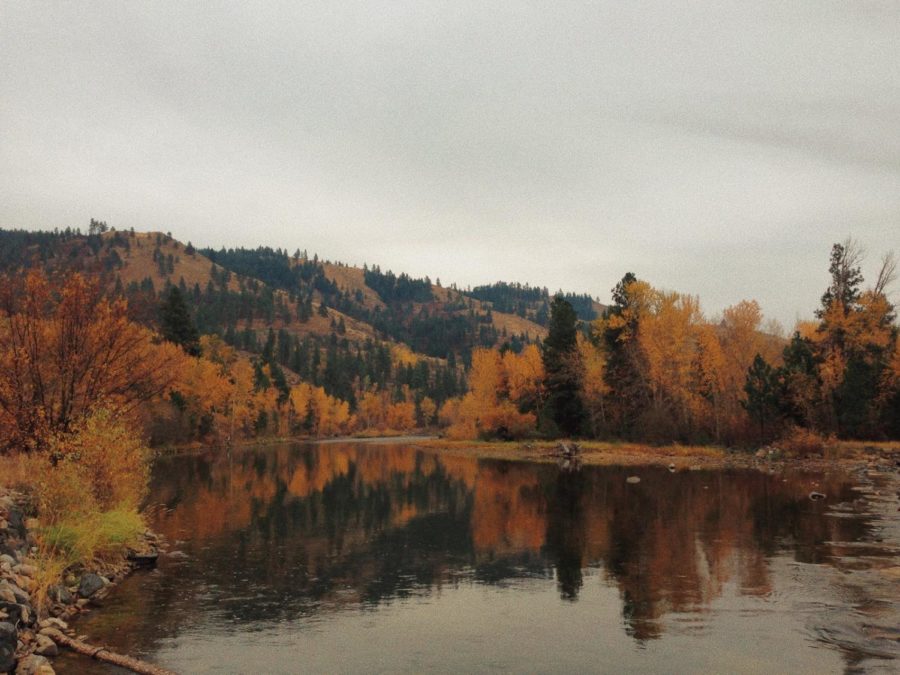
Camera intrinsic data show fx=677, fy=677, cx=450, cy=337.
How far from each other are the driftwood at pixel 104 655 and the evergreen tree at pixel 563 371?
7252cm

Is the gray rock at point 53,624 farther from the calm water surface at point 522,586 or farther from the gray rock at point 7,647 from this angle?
the gray rock at point 7,647

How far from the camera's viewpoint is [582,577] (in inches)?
905

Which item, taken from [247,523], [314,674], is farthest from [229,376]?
[314,674]

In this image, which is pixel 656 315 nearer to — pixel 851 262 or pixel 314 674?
pixel 851 262

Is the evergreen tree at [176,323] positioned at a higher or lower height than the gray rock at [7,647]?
higher

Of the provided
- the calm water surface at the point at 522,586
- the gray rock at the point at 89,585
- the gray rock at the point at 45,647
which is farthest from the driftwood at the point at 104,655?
the gray rock at the point at 89,585

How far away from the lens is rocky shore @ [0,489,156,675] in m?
14.0

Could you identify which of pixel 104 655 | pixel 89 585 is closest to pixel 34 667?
pixel 104 655

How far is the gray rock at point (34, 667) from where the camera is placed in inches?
539

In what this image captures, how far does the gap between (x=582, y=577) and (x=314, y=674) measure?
36.8 feet

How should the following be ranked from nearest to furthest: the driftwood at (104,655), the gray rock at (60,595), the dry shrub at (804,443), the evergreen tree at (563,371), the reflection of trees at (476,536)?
the driftwood at (104,655) → the gray rock at (60,595) → the reflection of trees at (476,536) → the dry shrub at (804,443) → the evergreen tree at (563,371)

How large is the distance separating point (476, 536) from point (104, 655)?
1837 centimetres

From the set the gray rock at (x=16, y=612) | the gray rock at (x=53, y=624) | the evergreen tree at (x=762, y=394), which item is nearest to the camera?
the gray rock at (x=16, y=612)

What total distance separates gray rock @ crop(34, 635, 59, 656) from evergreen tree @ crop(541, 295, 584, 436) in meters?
73.2
